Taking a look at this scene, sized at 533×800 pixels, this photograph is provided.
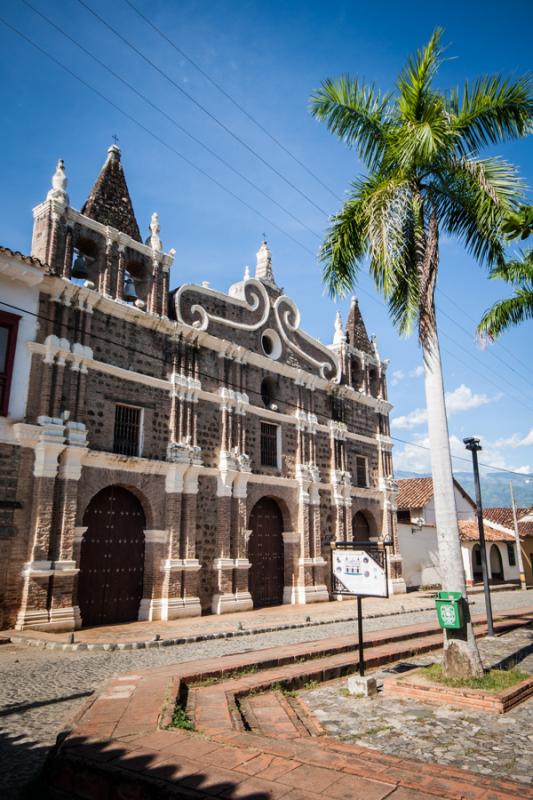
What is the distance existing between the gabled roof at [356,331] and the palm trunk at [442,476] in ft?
58.5

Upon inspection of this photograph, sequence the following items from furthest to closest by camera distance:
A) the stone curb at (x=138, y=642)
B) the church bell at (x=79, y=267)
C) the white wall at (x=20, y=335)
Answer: the church bell at (x=79, y=267) < the white wall at (x=20, y=335) < the stone curb at (x=138, y=642)

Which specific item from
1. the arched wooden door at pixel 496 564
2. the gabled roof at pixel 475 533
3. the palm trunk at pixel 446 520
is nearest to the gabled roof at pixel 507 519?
the gabled roof at pixel 475 533

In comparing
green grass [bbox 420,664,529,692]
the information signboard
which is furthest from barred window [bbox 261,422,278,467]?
green grass [bbox 420,664,529,692]

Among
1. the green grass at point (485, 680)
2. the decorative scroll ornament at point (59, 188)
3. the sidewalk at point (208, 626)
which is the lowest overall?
the green grass at point (485, 680)

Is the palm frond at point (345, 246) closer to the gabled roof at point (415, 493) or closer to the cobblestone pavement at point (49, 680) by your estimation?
the cobblestone pavement at point (49, 680)

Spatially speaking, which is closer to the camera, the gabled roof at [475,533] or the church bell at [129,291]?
the church bell at [129,291]

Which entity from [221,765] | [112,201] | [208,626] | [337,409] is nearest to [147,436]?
[208,626]

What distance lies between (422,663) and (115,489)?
9.33 m

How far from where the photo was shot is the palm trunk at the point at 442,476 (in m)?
7.94

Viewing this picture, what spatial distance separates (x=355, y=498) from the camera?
80.6 ft

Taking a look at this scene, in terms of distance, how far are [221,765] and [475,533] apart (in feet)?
113

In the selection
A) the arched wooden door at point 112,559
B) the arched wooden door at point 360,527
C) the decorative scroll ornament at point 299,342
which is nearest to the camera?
the arched wooden door at point 112,559

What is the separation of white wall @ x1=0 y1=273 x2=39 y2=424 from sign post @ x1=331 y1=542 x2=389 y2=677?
877cm

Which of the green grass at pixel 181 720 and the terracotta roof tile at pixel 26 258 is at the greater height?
the terracotta roof tile at pixel 26 258
